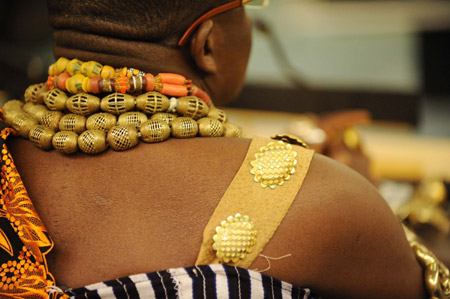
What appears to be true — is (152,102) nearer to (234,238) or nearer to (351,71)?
(234,238)

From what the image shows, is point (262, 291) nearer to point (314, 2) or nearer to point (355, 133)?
point (355, 133)

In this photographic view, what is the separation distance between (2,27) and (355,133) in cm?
263

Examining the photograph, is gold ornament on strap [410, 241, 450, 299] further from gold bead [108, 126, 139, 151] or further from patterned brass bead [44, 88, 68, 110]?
patterned brass bead [44, 88, 68, 110]

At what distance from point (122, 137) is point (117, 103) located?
0.06 meters

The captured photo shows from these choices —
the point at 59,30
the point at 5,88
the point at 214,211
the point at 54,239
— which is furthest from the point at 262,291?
the point at 5,88

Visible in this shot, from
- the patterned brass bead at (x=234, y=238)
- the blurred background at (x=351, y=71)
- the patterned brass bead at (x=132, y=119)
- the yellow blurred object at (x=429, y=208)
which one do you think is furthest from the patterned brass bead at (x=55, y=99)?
the blurred background at (x=351, y=71)

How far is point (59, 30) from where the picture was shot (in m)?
0.83

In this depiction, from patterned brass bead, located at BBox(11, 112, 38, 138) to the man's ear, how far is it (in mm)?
284

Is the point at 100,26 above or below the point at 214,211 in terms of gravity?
above

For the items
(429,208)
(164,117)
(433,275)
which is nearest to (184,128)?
(164,117)

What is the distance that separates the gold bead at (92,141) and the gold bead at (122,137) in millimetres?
12

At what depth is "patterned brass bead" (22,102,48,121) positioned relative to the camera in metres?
0.81

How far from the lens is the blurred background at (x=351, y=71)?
3.20 meters

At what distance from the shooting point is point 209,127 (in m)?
0.77
